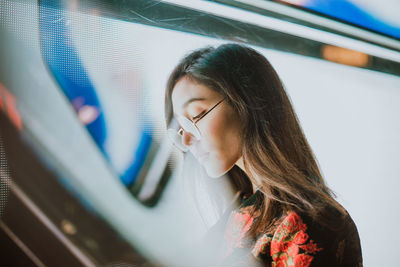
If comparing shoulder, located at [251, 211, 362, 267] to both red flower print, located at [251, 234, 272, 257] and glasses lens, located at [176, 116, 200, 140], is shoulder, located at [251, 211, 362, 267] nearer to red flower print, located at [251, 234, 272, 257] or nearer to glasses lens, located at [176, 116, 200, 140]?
red flower print, located at [251, 234, 272, 257]

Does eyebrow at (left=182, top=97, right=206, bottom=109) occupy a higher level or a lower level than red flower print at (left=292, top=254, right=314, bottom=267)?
higher

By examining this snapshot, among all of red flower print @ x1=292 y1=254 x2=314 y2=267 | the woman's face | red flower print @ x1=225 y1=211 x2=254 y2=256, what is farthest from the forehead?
red flower print @ x1=292 y1=254 x2=314 y2=267

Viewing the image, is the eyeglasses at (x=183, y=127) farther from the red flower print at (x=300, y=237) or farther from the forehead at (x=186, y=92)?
the red flower print at (x=300, y=237)

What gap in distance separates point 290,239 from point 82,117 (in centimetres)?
68

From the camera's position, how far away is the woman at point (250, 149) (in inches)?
32.0

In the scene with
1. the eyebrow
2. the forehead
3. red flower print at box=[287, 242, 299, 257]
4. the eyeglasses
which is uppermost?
the forehead

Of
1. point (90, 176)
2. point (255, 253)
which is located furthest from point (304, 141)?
point (90, 176)

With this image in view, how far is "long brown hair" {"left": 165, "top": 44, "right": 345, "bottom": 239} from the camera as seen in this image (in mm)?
851

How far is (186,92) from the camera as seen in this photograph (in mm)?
854

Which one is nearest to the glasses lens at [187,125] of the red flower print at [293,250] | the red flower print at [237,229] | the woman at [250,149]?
the woman at [250,149]

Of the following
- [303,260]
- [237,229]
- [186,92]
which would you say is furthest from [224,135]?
[303,260]

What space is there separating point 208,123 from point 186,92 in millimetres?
119

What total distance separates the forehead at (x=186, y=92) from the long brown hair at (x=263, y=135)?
0.05 ft

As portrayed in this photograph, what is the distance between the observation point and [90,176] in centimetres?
77
